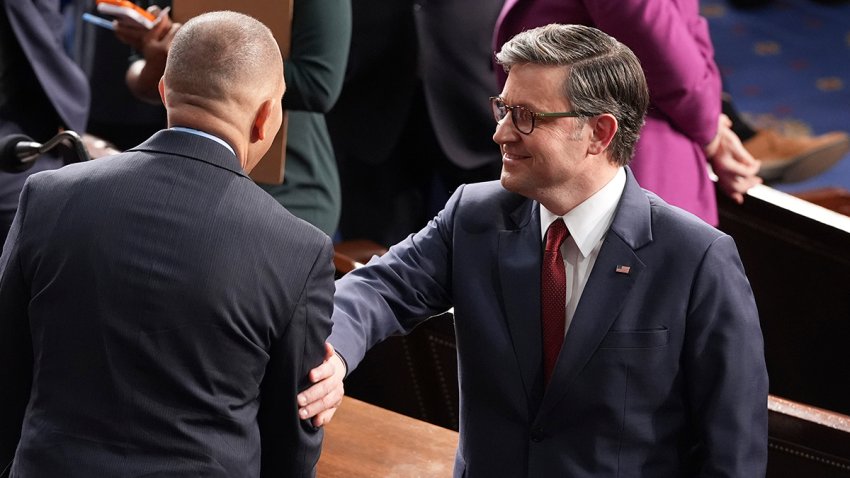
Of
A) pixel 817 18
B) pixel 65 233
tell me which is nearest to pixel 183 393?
pixel 65 233

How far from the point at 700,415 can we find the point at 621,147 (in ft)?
1.58

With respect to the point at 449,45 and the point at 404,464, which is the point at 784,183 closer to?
the point at 449,45

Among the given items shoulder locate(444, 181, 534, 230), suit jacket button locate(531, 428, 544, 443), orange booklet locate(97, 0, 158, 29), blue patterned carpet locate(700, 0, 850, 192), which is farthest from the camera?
blue patterned carpet locate(700, 0, 850, 192)

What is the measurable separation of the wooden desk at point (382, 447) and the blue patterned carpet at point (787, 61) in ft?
13.0

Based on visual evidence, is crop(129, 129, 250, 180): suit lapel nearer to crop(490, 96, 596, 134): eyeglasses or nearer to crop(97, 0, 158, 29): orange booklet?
crop(490, 96, 596, 134): eyeglasses

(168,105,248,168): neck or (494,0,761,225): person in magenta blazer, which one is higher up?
(168,105,248,168): neck

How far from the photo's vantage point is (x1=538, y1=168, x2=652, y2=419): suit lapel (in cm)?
203

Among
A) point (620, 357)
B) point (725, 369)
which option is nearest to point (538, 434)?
point (620, 357)

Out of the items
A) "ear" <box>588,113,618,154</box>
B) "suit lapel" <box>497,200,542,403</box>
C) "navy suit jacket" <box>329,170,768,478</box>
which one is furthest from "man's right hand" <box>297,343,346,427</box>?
"ear" <box>588,113,618,154</box>

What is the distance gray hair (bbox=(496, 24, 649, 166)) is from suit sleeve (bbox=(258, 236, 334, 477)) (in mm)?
547

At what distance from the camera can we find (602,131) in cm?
208

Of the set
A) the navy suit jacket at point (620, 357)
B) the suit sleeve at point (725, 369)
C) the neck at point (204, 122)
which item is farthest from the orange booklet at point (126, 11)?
the suit sleeve at point (725, 369)

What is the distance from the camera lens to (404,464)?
2.43 meters

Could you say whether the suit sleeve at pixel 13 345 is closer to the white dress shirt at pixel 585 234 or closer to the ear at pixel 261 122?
the ear at pixel 261 122
